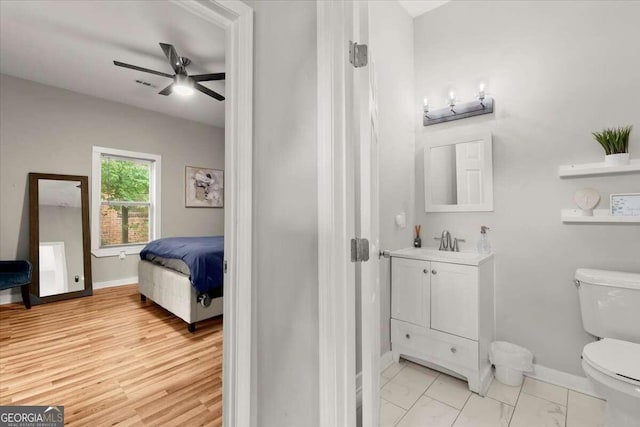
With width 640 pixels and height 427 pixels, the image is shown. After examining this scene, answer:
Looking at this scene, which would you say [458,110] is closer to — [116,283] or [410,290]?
[410,290]

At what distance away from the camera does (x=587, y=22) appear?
5.90ft

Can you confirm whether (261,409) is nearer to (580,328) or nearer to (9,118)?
(580,328)

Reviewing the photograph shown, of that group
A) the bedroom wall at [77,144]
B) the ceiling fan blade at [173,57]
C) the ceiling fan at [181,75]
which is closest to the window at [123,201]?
Answer: the bedroom wall at [77,144]

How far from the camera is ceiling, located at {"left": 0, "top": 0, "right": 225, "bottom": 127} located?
7.45 feet

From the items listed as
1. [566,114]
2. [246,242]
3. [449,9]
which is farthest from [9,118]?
[566,114]

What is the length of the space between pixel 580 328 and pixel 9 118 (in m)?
5.85

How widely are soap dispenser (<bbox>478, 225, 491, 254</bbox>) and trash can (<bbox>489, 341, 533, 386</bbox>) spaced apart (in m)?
0.68

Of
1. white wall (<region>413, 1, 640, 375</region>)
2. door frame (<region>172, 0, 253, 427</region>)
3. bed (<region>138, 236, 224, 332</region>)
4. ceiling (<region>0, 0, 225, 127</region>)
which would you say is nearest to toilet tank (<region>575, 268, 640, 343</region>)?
white wall (<region>413, 1, 640, 375</region>)

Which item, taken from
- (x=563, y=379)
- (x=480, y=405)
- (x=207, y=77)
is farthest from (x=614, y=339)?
(x=207, y=77)

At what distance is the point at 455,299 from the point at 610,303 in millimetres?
773

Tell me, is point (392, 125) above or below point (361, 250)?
above

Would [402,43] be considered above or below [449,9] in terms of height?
below

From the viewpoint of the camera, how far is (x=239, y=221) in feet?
3.99

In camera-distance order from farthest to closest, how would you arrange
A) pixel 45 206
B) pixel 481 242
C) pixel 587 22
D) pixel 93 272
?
pixel 93 272
pixel 45 206
pixel 481 242
pixel 587 22
